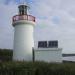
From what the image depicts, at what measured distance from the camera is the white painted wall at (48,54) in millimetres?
20234

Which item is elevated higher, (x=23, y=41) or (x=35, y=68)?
(x=23, y=41)

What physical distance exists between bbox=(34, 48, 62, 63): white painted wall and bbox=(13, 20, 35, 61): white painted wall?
658 mm

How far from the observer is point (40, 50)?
20.6m

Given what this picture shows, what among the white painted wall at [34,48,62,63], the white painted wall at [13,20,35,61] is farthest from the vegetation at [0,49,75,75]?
the white painted wall at [34,48,62,63]

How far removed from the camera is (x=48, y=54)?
2050 centimetres

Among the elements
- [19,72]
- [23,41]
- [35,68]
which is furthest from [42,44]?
[19,72]

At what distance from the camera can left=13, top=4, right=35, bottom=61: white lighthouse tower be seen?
813 inches

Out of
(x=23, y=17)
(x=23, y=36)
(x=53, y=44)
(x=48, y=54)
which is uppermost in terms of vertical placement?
(x=23, y=17)

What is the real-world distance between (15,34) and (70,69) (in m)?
8.53

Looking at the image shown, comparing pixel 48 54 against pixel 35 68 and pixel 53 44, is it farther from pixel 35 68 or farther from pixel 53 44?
pixel 35 68

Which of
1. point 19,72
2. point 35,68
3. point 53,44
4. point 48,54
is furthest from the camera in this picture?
point 53,44

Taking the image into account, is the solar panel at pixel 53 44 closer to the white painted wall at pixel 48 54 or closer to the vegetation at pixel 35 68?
the white painted wall at pixel 48 54

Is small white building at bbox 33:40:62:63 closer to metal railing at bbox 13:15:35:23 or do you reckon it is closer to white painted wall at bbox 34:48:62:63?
white painted wall at bbox 34:48:62:63

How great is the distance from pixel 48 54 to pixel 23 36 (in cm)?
243
